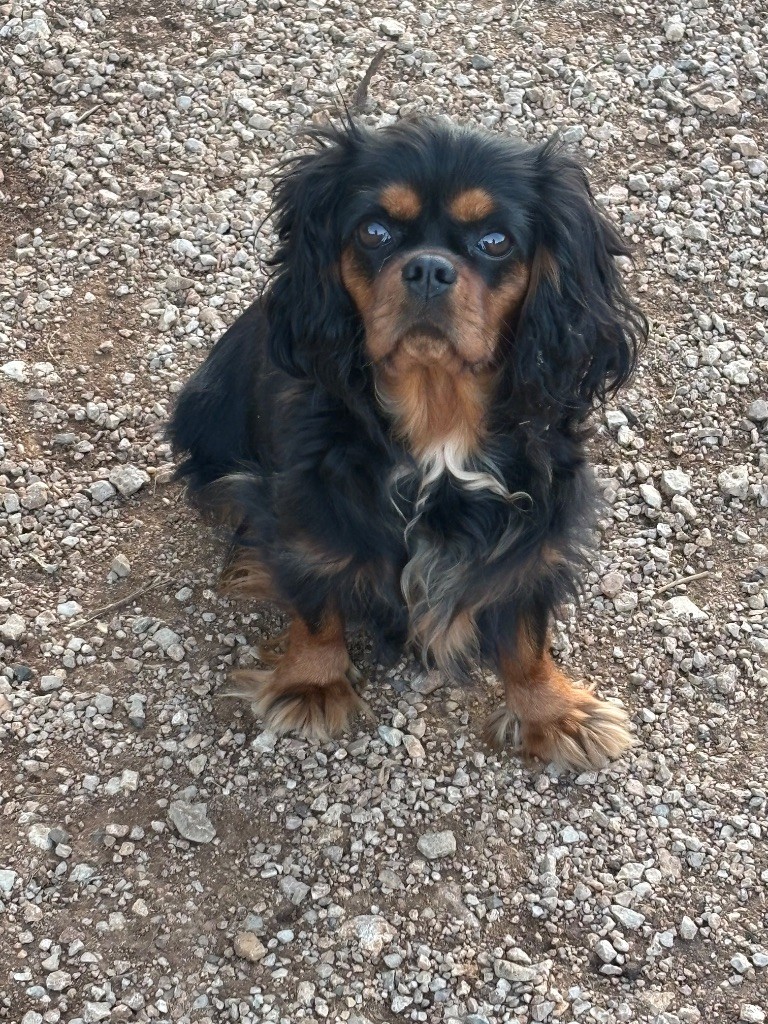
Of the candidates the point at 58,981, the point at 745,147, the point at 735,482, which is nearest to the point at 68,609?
the point at 58,981

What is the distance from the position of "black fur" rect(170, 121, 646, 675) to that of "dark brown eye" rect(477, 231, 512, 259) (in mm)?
42

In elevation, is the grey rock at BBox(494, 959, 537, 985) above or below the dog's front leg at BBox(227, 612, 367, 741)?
below

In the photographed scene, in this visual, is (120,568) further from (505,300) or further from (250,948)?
(505,300)

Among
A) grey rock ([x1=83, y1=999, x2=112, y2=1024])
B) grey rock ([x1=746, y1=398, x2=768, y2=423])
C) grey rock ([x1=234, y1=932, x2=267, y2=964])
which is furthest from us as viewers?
grey rock ([x1=746, y1=398, x2=768, y2=423])

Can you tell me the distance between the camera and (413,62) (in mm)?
5660

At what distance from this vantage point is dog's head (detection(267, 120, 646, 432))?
2949 millimetres

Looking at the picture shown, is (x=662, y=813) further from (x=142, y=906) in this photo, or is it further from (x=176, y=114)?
(x=176, y=114)

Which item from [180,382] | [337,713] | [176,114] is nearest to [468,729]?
[337,713]

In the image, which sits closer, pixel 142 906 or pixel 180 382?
pixel 142 906

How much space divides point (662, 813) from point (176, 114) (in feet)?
12.2

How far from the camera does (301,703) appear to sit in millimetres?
3795

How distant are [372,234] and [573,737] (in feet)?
5.55

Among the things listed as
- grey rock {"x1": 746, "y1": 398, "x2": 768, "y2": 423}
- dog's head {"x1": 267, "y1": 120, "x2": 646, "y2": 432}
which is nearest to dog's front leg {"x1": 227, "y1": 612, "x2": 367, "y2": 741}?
dog's head {"x1": 267, "y1": 120, "x2": 646, "y2": 432}

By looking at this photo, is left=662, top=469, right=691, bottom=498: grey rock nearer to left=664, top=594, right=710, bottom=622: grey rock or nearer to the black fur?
left=664, top=594, right=710, bottom=622: grey rock
